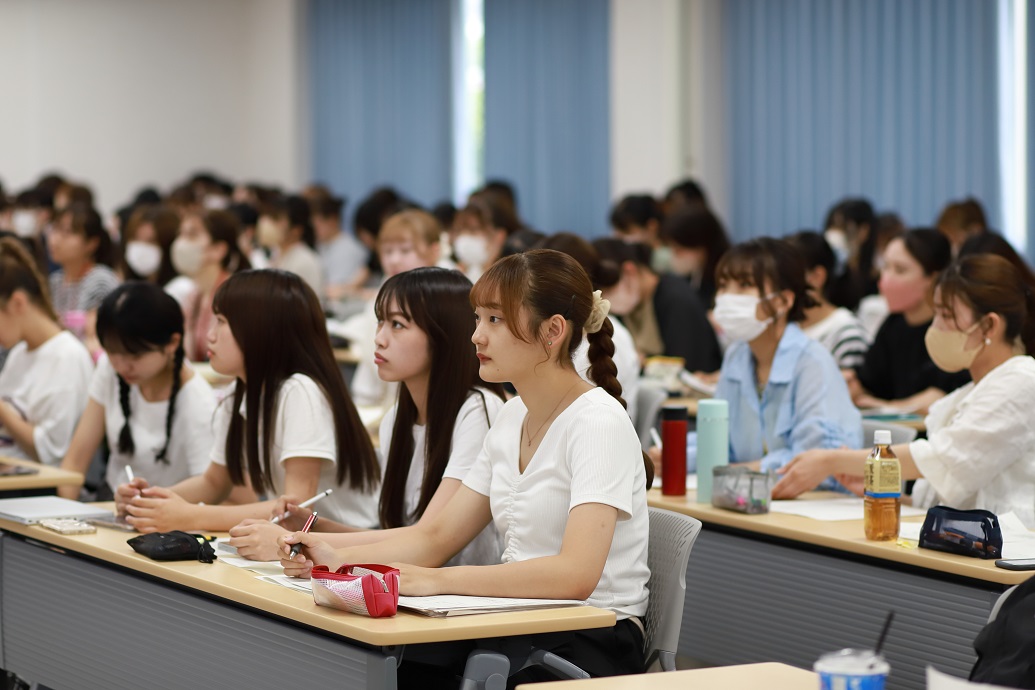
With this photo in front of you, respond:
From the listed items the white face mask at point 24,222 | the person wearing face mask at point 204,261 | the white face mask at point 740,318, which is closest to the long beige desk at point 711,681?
the white face mask at point 740,318

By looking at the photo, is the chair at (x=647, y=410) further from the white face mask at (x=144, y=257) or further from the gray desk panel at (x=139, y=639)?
the white face mask at (x=144, y=257)

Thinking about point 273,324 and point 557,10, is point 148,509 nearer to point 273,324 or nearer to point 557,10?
point 273,324

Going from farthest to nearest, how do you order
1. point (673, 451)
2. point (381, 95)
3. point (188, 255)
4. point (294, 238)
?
1. point (381, 95)
2. point (294, 238)
3. point (188, 255)
4. point (673, 451)

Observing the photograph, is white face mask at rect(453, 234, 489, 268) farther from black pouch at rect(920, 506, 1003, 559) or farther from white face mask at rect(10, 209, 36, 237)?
black pouch at rect(920, 506, 1003, 559)

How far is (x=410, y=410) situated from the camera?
3.04 metres

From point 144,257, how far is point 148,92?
17.2 ft

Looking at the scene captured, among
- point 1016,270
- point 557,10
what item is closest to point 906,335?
point 1016,270

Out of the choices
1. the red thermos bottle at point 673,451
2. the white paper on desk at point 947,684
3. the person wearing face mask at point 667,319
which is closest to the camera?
the white paper on desk at point 947,684

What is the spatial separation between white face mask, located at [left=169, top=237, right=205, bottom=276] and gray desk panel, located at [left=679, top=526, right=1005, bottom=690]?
374 cm

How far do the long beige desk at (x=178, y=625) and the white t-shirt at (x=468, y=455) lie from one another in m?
0.52

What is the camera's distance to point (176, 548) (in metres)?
2.64

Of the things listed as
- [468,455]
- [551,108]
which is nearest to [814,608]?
[468,455]

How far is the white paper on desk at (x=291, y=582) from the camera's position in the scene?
2.42 metres

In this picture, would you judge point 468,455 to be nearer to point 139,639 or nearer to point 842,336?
point 139,639
